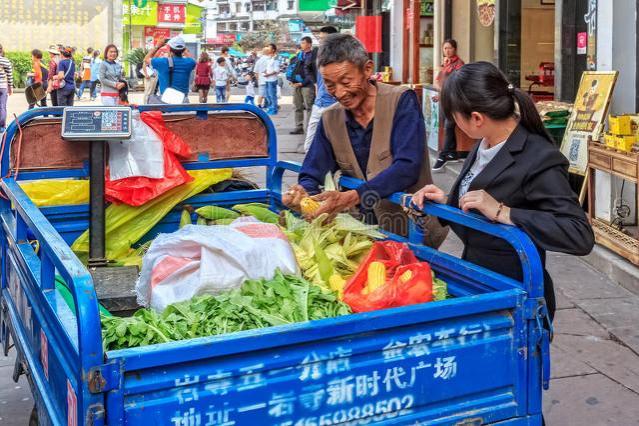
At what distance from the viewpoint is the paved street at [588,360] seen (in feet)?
13.6

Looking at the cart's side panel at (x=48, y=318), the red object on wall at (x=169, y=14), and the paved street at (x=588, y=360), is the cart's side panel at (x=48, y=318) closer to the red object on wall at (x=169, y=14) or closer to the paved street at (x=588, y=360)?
the paved street at (x=588, y=360)

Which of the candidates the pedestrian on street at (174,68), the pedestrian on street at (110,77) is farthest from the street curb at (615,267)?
the pedestrian on street at (110,77)

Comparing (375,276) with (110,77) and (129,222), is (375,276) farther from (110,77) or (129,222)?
(110,77)

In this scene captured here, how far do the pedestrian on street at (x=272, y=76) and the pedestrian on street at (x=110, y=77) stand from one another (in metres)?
8.29

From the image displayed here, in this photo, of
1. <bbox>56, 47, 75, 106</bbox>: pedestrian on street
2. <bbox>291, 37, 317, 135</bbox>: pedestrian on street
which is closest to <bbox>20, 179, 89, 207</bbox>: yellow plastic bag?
<bbox>291, 37, 317, 135</bbox>: pedestrian on street

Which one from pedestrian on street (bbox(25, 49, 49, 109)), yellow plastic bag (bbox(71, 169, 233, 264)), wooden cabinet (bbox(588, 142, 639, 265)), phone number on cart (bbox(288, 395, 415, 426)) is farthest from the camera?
pedestrian on street (bbox(25, 49, 49, 109))

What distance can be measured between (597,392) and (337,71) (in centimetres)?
237

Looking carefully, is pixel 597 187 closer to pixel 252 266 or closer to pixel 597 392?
pixel 597 392

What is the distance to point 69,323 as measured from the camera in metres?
2.39

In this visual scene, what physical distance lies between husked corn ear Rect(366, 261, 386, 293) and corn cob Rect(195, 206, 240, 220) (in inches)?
64.2

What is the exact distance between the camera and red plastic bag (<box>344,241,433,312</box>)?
262cm

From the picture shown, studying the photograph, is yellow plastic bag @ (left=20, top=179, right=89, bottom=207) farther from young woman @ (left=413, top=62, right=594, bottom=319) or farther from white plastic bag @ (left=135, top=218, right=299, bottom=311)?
young woman @ (left=413, top=62, right=594, bottom=319)

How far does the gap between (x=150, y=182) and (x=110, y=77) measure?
31.3ft

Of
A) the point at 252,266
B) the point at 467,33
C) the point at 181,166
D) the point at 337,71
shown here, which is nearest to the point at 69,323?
the point at 252,266
